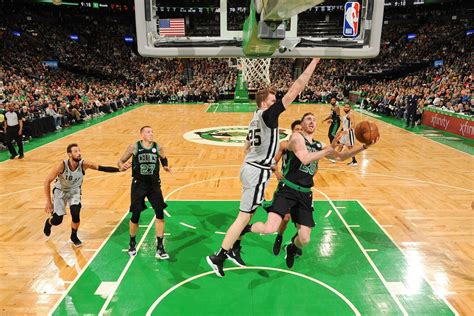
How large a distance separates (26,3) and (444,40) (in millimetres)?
37697

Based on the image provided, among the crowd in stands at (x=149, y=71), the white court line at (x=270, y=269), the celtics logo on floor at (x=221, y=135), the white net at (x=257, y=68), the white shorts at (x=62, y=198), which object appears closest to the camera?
the white court line at (x=270, y=269)

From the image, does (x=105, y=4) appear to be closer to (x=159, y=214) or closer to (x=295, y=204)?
(x=159, y=214)

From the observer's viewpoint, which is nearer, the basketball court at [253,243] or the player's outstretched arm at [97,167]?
the basketball court at [253,243]

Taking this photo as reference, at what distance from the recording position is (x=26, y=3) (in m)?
36.8

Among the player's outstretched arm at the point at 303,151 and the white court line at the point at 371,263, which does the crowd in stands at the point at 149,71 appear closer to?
the white court line at the point at 371,263

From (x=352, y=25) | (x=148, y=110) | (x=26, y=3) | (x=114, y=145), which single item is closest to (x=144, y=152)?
(x=352, y=25)

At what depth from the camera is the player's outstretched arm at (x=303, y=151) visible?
13.2 feet

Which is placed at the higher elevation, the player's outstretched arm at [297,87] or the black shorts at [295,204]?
the player's outstretched arm at [297,87]

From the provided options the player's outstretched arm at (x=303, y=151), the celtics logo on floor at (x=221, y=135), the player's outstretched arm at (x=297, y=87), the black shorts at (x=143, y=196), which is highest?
the player's outstretched arm at (x=297, y=87)

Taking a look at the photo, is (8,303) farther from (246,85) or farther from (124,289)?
(246,85)

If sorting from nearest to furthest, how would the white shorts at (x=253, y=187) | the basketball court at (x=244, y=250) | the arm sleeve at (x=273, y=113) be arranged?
1. the arm sleeve at (x=273, y=113)
2. the basketball court at (x=244, y=250)
3. the white shorts at (x=253, y=187)

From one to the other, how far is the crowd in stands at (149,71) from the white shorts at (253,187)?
46.6ft

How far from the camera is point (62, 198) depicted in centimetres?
589

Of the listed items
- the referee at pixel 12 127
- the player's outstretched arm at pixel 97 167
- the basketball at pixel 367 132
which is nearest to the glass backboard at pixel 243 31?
the basketball at pixel 367 132
